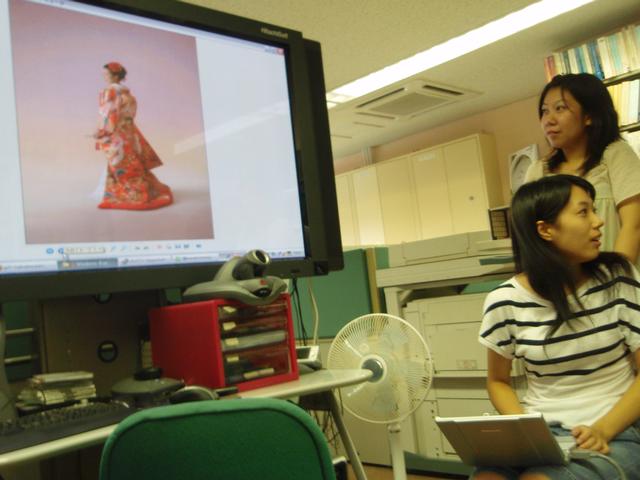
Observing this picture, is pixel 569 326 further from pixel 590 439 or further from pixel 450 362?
pixel 450 362

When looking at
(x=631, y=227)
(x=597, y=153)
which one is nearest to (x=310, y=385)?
(x=631, y=227)

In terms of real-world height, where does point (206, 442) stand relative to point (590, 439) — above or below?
above

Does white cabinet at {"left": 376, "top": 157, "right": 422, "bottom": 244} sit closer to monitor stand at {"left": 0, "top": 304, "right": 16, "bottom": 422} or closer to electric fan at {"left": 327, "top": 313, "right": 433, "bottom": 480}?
electric fan at {"left": 327, "top": 313, "right": 433, "bottom": 480}

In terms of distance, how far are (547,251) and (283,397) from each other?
0.84 metres

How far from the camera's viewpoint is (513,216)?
5.18 feet

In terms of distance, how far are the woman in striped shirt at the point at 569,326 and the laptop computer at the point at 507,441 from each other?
3 centimetres

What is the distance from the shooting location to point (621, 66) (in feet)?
13.7

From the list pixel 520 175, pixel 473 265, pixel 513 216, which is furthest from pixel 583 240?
pixel 520 175

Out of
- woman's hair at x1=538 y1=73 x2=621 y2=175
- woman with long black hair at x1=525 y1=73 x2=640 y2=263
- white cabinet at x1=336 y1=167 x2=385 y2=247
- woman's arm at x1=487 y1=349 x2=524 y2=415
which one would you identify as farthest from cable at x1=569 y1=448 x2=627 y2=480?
white cabinet at x1=336 y1=167 x2=385 y2=247

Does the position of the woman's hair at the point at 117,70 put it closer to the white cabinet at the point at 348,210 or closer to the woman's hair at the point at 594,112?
the woman's hair at the point at 594,112

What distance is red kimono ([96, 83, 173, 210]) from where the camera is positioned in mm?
1126

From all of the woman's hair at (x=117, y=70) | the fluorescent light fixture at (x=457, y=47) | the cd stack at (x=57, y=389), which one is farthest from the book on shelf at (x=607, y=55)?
the cd stack at (x=57, y=389)

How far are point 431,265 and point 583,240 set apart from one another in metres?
1.16

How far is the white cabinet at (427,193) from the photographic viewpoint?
631cm
